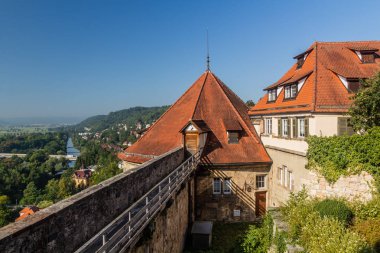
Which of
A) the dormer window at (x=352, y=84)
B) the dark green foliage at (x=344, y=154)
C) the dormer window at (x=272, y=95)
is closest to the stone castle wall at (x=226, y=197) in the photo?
the dark green foliage at (x=344, y=154)

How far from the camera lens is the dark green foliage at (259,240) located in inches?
658

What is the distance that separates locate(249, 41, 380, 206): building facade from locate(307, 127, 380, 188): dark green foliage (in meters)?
→ 0.70

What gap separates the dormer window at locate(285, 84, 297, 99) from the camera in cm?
2012

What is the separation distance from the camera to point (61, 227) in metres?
5.51

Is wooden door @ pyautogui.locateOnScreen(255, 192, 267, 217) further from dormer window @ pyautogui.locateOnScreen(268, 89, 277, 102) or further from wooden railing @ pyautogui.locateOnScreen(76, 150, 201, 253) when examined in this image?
wooden railing @ pyautogui.locateOnScreen(76, 150, 201, 253)

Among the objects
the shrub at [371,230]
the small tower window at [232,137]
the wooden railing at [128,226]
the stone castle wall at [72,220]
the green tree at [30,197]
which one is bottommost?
the green tree at [30,197]

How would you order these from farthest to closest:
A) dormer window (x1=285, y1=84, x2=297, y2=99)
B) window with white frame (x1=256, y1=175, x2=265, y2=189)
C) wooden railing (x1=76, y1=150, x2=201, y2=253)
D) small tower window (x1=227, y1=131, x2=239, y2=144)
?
small tower window (x1=227, y1=131, x2=239, y2=144) < window with white frame (x1=256, y1=175, x2=265, y2=189) < dormer window (x1=285, y1=84, x2=297, y2=99) < wooden railing (x1=76, y1=150, x2=201, y2=253)

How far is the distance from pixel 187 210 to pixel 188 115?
7.73 m

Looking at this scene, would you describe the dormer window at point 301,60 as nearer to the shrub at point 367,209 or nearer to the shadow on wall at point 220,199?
the shadow on wall at point 220,199

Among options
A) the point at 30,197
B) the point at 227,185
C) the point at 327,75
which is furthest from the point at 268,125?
the point at 30,197

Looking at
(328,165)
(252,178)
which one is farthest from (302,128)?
(252,178)

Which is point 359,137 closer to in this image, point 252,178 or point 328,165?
point 328,165

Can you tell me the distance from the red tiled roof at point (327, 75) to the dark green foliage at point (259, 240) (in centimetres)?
786

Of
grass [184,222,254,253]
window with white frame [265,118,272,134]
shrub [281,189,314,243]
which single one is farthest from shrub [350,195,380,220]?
window with white frame [265,118,272,134]
